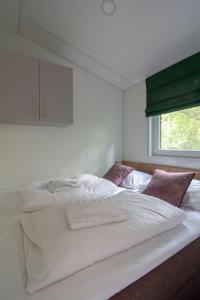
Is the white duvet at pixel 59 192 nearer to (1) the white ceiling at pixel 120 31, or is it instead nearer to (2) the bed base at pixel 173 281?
(2) the bed base at pixel 173 281

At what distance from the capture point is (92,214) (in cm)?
102

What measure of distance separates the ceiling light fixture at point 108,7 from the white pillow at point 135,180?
1.63 meters

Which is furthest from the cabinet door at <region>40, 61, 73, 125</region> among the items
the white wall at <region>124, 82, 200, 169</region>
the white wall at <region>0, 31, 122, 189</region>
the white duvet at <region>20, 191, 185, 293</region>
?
the white duvet at <region>20, 191, 185, 293</region>

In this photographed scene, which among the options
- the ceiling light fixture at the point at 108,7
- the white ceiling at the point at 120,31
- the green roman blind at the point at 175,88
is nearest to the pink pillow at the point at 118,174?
the green roman blind at the point at 175,88

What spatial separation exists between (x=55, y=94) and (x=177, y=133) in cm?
143

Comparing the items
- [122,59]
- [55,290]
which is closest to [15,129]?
[122,59]

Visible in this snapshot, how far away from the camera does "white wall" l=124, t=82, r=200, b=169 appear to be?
2.42m

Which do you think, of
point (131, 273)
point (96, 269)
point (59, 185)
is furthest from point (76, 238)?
point (59, 185)

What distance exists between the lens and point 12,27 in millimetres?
2025

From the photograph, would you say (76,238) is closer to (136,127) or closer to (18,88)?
(18,88)

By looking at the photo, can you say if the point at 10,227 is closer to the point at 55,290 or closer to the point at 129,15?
the point at 55,290

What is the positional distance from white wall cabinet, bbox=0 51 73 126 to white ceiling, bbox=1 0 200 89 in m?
0.37

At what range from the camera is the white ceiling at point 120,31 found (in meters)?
1.53

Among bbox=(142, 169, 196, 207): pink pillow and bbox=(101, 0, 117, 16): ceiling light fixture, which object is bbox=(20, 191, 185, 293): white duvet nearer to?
bbox=(142, 169, 196, 207): pink pillow
